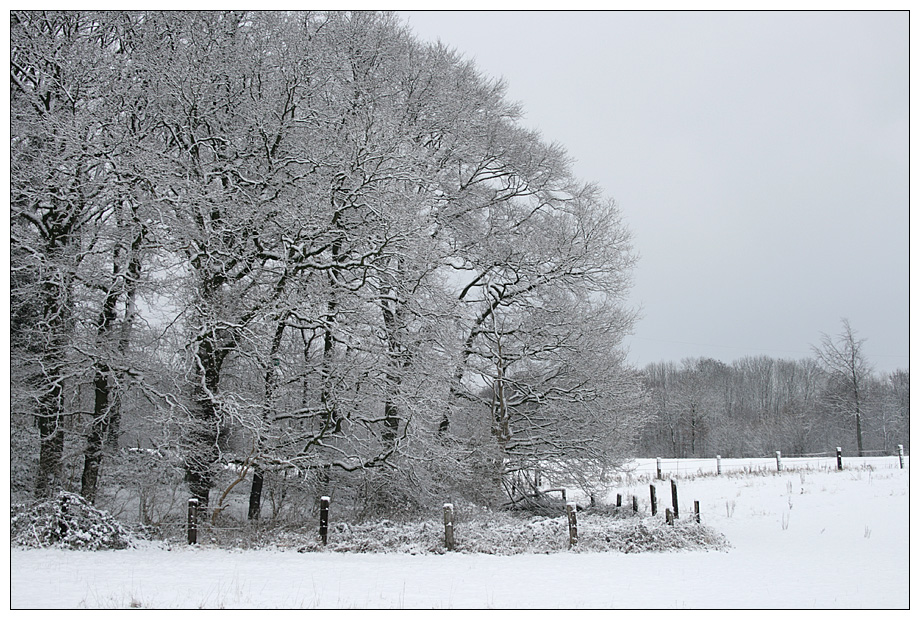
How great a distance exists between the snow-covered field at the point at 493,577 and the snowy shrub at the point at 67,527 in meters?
0.36

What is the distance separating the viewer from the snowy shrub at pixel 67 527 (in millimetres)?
9992

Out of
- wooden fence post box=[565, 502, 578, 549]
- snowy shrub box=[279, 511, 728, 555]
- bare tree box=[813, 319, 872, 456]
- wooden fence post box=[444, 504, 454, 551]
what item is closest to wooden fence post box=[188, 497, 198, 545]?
snowy shrub box=[279, 511, 728, 555]

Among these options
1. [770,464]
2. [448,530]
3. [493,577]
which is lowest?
[493,577]

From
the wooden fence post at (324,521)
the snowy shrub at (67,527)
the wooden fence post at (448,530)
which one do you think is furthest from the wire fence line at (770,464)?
the snowy shrub at (67,527)

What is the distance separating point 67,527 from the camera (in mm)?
10242

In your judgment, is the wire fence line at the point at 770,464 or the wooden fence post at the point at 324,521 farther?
the wire fence line at the point at 770,464

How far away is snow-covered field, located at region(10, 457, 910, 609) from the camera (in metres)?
7.20

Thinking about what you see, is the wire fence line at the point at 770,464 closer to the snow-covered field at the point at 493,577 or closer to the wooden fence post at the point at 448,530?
the snow-covered field at the point at 493,577

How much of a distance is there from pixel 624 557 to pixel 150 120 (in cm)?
1182

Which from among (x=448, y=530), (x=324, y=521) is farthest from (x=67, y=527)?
(x=448, y=530)

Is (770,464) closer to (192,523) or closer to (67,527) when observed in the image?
(192,523)

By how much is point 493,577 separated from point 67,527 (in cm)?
686

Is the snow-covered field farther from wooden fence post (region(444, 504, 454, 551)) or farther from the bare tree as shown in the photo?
the bare tree

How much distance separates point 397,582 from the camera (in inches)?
321
